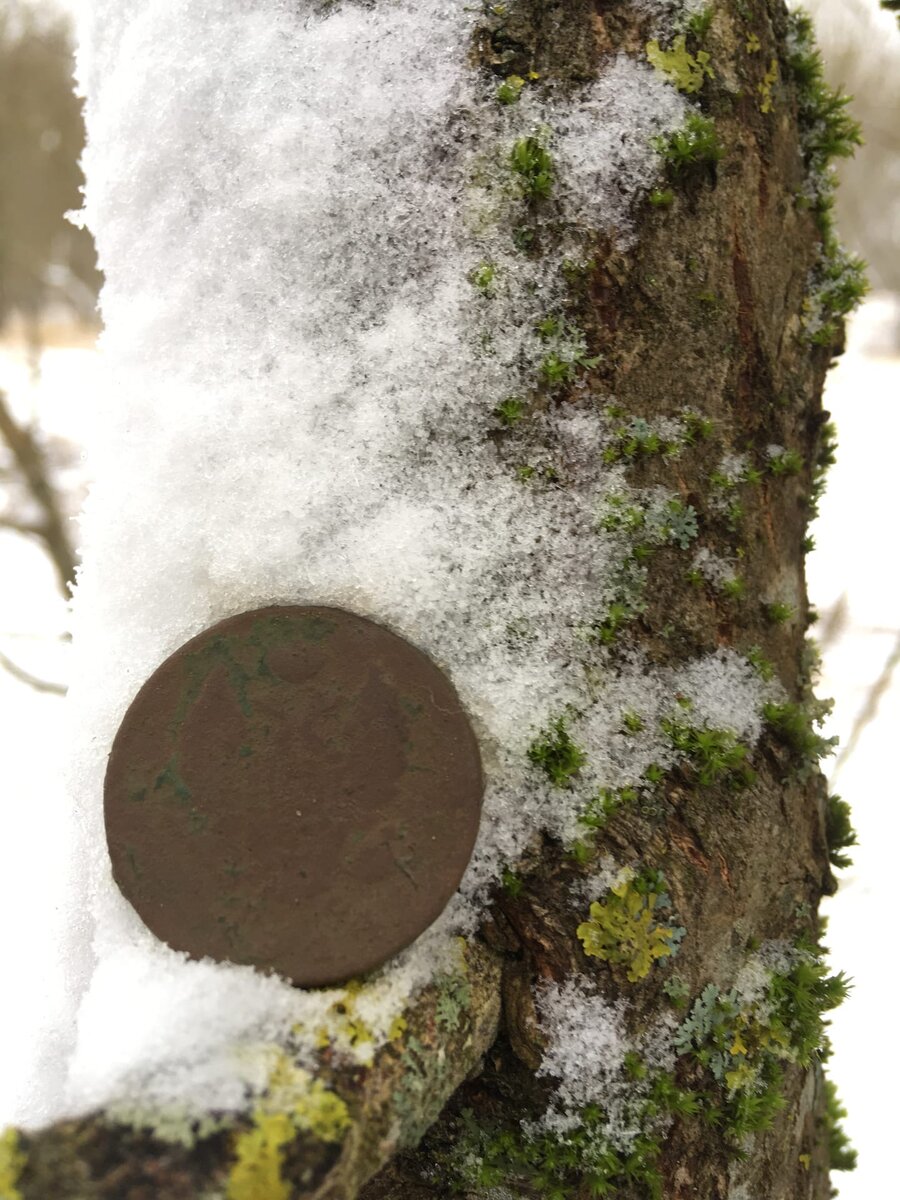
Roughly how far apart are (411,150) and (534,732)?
828 mm

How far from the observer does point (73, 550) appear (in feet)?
14.1

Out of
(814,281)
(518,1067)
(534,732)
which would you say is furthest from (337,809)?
(814,281)

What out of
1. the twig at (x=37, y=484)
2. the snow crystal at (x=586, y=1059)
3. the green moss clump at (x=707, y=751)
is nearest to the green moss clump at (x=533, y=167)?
the green moss clump at (x=707, y=751)

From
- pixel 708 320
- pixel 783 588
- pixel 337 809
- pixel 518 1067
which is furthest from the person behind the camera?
pixel 783 588

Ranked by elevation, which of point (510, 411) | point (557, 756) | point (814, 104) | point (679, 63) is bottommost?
point (557, 756)

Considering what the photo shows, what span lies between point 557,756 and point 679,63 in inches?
38.6

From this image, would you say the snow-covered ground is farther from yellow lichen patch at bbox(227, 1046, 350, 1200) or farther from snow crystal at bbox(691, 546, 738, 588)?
snow crystal at bbox(691, 546, 738, 588)

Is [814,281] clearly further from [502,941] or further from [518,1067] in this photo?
[518,1067]

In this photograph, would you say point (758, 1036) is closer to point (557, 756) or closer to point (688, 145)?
point (557, 756)

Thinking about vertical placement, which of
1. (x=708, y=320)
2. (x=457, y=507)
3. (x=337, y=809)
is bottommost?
(x=337, y=809)

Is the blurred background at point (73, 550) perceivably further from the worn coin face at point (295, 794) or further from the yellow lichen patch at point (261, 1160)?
the yellow lichen patch at point (261, 1160)

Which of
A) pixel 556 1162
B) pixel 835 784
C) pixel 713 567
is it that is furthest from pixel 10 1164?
pixel 835 784

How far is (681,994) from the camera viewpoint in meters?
1.13

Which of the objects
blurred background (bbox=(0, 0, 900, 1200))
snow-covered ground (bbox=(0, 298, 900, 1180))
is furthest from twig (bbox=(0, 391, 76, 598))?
snow-covered ground (bbox=(0, 298, 900, 1180))
